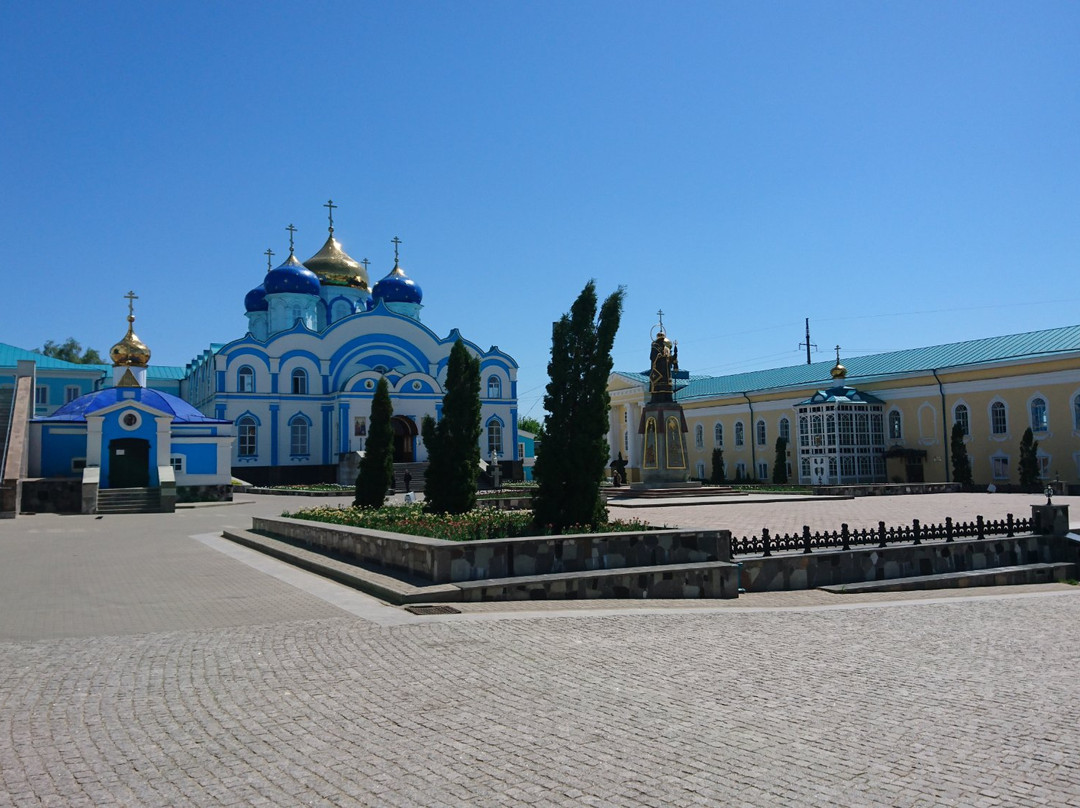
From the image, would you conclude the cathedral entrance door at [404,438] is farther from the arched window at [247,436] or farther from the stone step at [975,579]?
the stone step at [975,579]

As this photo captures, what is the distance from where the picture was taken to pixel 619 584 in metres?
10.6

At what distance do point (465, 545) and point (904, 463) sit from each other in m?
36.3

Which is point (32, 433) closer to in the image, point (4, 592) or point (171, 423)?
point (171, 423)

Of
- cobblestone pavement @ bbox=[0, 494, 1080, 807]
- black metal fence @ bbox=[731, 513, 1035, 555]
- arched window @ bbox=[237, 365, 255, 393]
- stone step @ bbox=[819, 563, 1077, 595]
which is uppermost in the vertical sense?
arched window @ bbox=[237, 365, 255, 393]

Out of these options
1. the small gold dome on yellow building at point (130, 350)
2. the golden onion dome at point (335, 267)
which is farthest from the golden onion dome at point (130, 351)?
the golden onion dome at point (335, 267)

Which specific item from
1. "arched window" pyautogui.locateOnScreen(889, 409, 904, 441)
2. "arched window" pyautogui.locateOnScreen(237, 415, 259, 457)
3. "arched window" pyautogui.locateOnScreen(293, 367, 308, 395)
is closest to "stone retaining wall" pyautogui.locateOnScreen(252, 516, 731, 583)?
"arched window" pyautogui.locateOnScreen(237, 415, 259, 457)

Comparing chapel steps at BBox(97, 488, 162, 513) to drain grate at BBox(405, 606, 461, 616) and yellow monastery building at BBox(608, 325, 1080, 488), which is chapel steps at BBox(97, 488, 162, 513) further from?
drain grate at BBox(405, 606, 461, 616)

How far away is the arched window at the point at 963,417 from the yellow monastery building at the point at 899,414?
0.06 meters

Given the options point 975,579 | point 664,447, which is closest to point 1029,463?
point 664,447

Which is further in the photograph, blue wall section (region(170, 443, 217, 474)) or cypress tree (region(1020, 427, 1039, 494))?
cypress tree (region(1020, 427, 1039, 494))

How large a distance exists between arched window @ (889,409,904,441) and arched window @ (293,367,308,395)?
98.5 feet

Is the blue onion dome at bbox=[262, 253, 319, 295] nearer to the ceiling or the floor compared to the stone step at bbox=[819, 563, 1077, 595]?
nearer to the ceiling

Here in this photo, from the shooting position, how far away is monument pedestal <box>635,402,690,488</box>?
1331 inches

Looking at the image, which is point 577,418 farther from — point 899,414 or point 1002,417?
A: point 899,414
